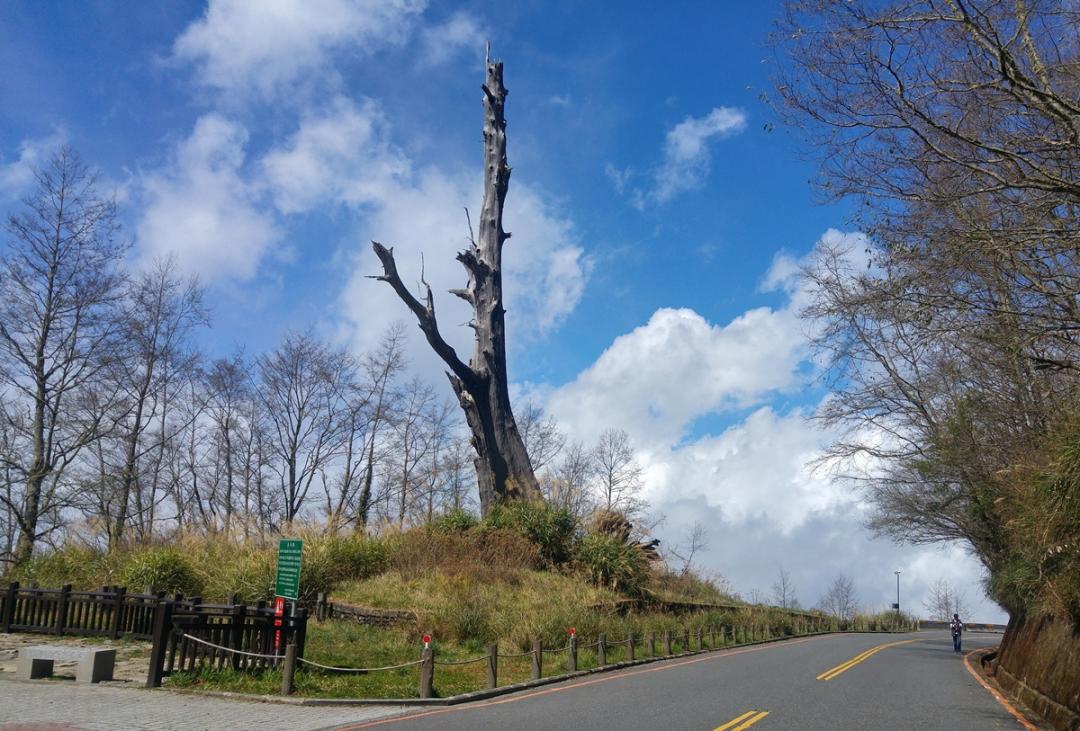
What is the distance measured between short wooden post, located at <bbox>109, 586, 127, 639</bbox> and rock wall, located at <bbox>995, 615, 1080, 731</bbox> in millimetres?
17071

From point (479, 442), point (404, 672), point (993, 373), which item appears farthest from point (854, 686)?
point (479, 442)

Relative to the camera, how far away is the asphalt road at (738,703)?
1073 cm

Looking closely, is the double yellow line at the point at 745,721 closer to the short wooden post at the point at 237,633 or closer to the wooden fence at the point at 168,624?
the wooden fence at the point at 168,624

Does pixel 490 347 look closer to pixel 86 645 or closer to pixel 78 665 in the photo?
pixel 86 645

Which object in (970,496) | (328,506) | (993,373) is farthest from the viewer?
(328,506)

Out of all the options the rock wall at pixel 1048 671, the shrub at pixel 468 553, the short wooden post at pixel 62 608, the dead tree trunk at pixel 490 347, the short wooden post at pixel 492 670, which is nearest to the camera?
the rock wall at pixel 1048 671

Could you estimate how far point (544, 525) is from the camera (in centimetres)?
2608

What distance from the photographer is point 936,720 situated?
38.6ft

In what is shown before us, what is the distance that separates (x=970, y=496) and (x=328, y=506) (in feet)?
91.0

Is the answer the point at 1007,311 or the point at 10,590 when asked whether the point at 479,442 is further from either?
the point at 1007,311

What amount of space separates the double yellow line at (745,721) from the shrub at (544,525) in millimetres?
14023

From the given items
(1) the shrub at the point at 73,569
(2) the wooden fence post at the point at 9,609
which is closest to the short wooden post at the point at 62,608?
(2) the wooden fence post at the point at 9,609

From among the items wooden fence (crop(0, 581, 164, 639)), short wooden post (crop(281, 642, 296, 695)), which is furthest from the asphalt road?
wooden fence (crop(0, 581, 164, 639))

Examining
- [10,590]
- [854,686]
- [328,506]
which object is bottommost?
[854,686]
